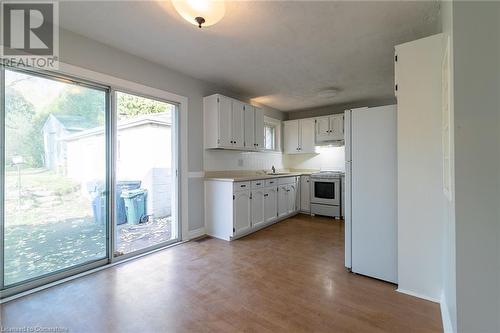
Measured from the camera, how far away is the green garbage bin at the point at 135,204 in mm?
2990

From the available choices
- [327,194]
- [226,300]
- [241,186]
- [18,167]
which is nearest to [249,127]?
[241,186]

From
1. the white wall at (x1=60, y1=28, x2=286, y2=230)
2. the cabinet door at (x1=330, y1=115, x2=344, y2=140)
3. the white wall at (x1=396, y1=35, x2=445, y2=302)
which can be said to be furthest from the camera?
the cabinet door at (x1=330, y1=115, x2=344, y2=140)

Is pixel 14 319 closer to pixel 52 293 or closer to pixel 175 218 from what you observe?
pixel 52 293

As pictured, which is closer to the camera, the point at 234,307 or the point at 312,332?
the point at 312,332

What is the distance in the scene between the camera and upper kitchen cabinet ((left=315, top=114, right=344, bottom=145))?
500 centimetres

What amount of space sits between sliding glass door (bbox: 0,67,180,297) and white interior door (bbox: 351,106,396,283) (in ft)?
8.18

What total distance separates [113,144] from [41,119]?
2.18ft

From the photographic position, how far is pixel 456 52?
122 centimetres

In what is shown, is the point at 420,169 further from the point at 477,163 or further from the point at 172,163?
the point at 172,163

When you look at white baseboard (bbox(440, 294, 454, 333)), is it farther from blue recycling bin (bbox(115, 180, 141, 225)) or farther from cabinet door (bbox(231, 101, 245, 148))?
blue recycling bin (bbox(115, 180, 141, 225))

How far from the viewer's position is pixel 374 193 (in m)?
2.32

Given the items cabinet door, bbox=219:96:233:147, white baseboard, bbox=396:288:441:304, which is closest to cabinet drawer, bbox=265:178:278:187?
cabinet door, bbox=219:96:233:147

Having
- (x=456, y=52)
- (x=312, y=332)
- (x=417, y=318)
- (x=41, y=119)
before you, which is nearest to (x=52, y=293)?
(x=41, y=119)

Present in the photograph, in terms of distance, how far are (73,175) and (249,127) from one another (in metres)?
2.73
